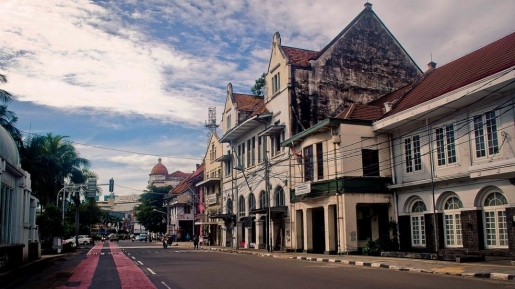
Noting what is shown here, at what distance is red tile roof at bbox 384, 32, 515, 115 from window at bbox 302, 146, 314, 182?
18.9 ft

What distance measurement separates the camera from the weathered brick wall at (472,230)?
890 inches

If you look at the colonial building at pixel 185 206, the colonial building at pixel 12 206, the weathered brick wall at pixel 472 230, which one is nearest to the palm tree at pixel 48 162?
the colonial building at pixel 185 206

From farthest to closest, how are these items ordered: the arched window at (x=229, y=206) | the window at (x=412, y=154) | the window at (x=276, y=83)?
the arched window at (x=229, y=206) → the window at (x=276, y=83) → the window at (x=412, y=154)

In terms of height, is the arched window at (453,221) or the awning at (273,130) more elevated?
the awning at (273,130)

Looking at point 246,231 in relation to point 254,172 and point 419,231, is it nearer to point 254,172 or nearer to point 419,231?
point 254,172

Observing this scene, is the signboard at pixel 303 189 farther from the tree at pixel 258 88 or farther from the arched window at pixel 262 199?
the tree at pixel 258 88

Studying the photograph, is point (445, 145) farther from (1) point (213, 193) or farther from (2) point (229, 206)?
(1) point (213, 193)

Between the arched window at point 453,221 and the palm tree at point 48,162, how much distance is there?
3869 cm

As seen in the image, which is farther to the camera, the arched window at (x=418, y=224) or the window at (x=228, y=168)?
the window at (x=228, y=168)

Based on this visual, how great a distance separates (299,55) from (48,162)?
27.7 m

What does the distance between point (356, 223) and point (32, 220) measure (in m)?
18.7

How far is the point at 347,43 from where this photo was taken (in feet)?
127

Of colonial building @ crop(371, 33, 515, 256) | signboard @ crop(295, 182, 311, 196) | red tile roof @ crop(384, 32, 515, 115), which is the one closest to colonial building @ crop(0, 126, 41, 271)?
signboard @ crop(295, 182, 311, 196)

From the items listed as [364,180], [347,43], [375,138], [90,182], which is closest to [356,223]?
[364,180]
